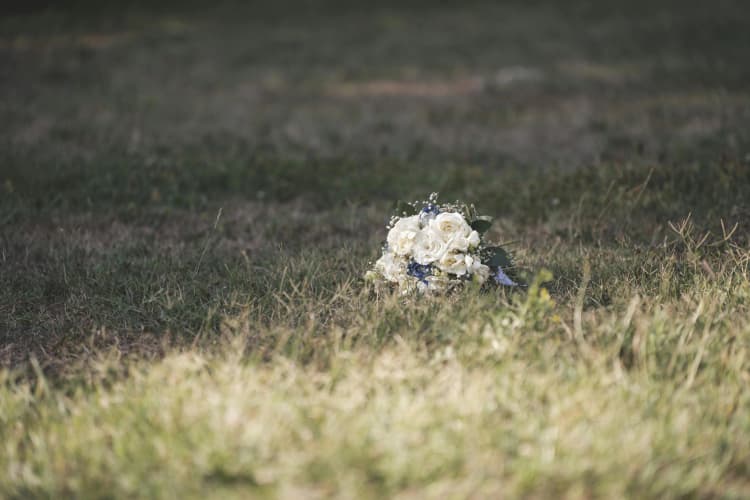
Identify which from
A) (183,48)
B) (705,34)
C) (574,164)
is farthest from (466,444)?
(705,34)

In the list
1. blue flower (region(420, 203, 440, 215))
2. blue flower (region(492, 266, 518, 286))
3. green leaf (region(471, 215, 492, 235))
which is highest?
blue flower (region(420, 203, 440, 215))

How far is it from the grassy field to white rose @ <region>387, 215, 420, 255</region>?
275mm

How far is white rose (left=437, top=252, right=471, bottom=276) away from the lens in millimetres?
3445

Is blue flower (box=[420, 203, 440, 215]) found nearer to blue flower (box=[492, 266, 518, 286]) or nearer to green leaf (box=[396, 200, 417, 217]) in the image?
green leaf (box=[396, 200, 417, 217])

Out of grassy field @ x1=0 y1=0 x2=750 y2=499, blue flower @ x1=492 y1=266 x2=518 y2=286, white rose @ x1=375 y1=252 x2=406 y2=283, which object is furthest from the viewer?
white rose @ x1=375 y1=252 x2=406 y2=283

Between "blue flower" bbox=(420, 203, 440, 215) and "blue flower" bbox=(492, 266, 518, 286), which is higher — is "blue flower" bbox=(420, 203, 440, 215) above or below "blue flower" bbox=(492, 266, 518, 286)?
above

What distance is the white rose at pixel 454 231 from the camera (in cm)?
344

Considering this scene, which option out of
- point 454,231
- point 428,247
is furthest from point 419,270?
point 454,231

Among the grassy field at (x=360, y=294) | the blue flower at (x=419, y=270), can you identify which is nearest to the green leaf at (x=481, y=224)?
the grassy field at (x=360, y=294)

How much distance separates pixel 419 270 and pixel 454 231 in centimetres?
25

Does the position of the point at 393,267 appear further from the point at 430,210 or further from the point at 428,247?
the point at 430,210

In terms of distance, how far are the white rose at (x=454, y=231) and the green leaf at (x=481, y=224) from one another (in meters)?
0.14

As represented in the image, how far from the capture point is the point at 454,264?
11.3 ft

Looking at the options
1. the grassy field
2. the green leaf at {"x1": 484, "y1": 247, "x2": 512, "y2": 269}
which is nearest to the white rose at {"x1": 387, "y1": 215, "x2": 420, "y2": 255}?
the grassy field
